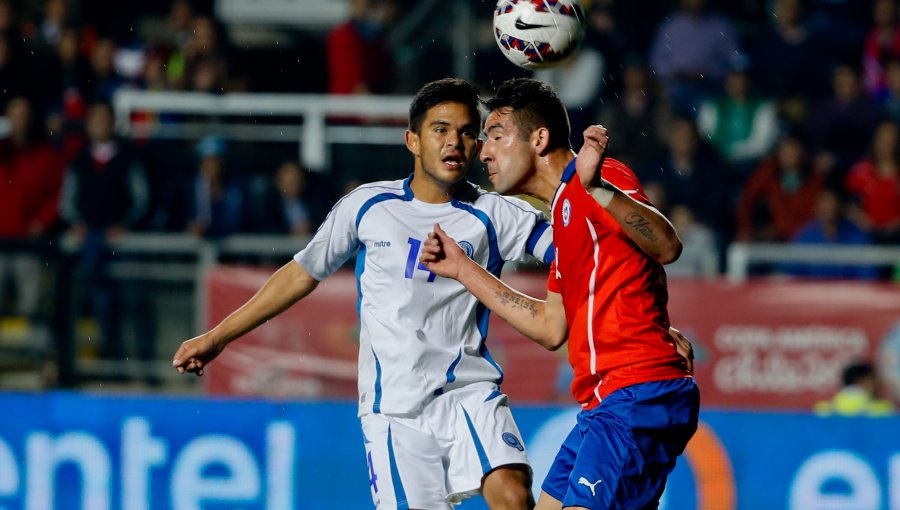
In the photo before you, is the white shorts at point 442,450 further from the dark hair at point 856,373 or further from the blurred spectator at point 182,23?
the blurred spectator at point 182,23

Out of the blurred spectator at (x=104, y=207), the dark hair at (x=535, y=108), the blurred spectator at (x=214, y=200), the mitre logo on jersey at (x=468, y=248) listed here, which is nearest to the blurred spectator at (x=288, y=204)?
the blurred spectator at (x=214, y=200)

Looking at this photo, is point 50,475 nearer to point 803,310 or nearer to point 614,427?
point 614,427

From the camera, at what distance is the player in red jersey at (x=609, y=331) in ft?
17.2

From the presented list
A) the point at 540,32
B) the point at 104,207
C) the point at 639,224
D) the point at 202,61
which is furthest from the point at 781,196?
the point at 639,224

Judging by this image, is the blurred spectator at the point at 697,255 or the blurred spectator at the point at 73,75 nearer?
the blurred spectator at the point at 697,255

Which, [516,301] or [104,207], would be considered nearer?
[516,301]

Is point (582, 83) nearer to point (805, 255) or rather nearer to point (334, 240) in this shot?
point (805, 255)

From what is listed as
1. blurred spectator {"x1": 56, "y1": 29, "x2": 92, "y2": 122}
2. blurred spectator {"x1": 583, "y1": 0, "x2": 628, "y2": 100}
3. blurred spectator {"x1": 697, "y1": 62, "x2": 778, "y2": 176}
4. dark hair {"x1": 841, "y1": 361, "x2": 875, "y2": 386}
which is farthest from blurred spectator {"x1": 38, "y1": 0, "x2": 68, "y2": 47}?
dark hair {"x1": 841, "y1": 361, "x2": 875, "y2": 386}

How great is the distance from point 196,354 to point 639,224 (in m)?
2.16

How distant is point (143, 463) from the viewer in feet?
29.3

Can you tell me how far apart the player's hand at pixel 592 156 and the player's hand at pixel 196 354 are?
204 cm

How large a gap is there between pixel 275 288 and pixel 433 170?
93cm

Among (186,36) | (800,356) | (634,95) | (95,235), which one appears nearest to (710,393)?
(800,356)

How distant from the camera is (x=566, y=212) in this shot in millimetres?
5492
